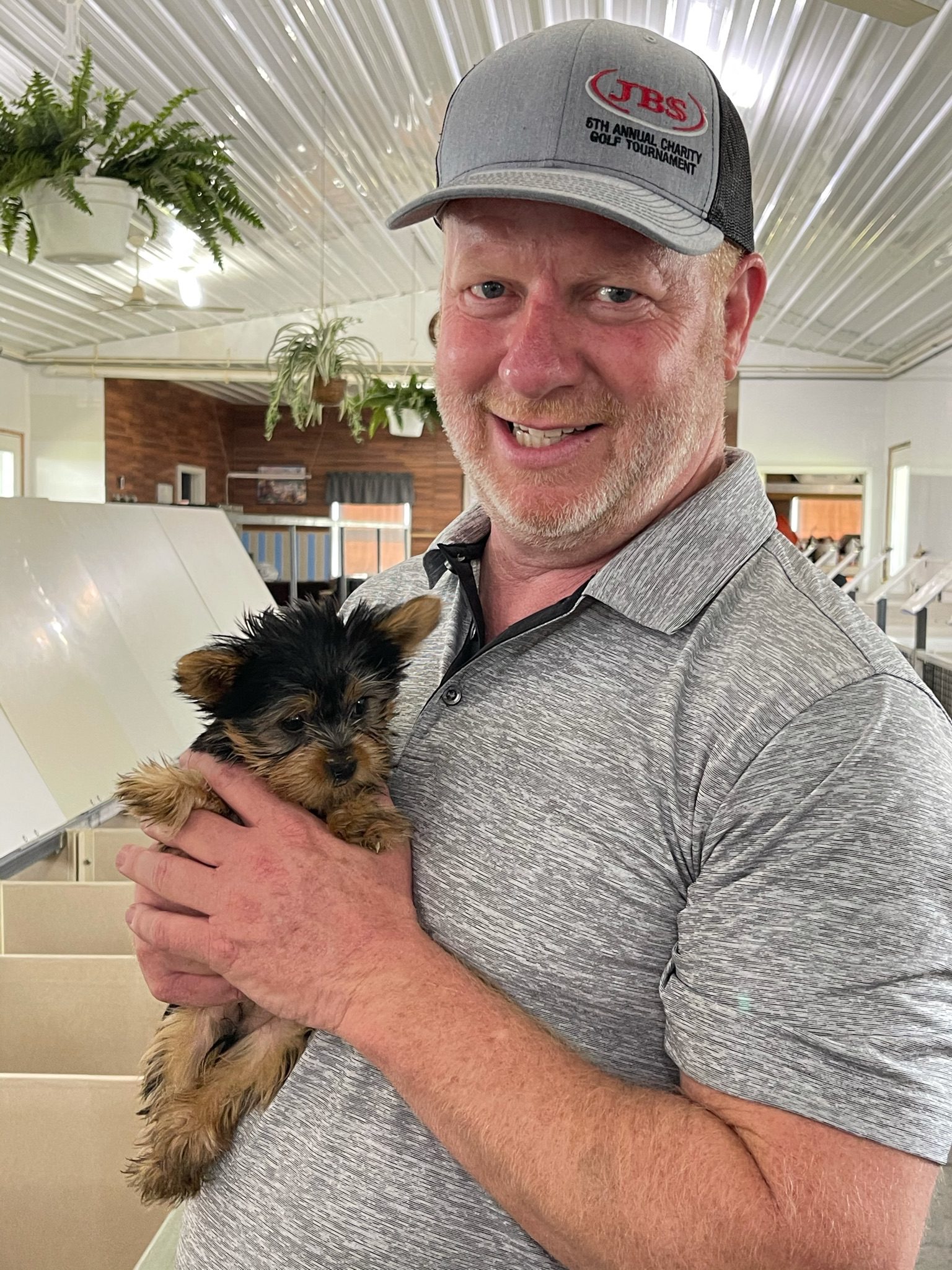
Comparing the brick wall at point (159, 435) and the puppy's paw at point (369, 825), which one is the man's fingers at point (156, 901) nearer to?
the puppy's paw at point (369, 825)

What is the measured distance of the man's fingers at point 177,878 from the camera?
1.21 m

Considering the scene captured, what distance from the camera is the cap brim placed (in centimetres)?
112

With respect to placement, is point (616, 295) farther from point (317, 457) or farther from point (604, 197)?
point (317, 457)

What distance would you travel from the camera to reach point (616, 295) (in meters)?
1.23

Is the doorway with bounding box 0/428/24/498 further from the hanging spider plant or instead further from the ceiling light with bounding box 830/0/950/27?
the ceiling light with bounding box 830/0/950/27

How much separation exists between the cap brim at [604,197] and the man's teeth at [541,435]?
216 mm

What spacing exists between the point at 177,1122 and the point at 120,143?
4.14 meters

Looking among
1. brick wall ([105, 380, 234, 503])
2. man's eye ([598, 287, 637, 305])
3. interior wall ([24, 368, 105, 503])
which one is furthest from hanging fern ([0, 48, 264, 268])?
brick wall ([105, 380, 234, 503])

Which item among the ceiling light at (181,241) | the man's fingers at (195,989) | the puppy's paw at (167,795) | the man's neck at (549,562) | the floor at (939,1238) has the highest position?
the ceiling light at (181,241)

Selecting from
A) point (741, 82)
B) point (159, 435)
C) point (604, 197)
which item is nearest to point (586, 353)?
point (604, 197)

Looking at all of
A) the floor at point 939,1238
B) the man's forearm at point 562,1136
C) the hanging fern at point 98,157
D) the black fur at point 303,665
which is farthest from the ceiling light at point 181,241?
the man's forearm at point 562,1136

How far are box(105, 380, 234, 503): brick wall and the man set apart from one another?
16409 mm

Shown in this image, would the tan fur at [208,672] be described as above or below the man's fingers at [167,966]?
above

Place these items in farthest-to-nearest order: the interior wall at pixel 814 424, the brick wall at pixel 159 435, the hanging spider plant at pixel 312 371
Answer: the brick wall at pixel 159 435, the interior wall at pixel 814 424, the hanging spider plant at pixel 312 371
